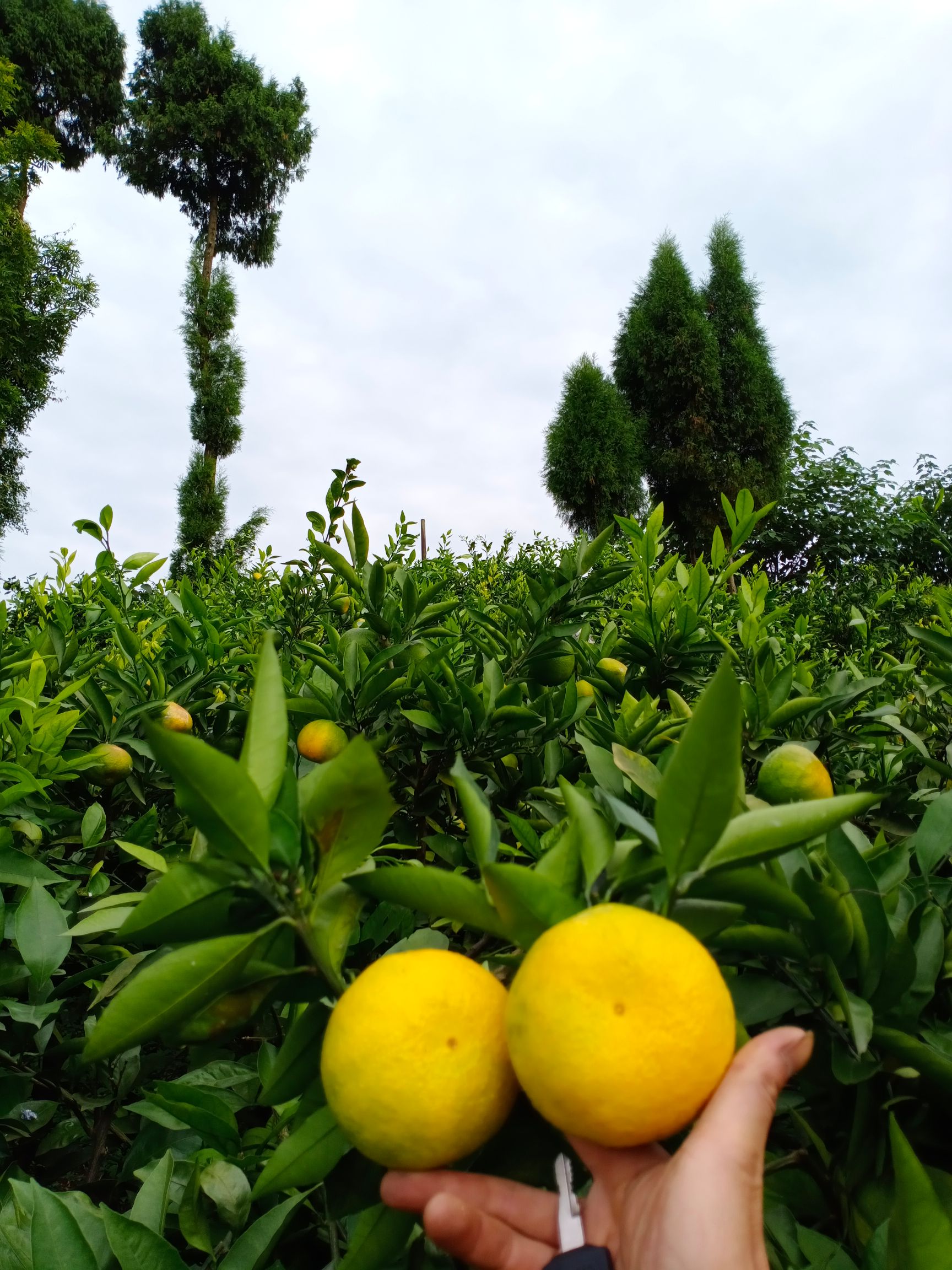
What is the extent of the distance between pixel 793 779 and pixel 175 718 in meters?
1.05

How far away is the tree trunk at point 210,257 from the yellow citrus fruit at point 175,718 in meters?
17.7

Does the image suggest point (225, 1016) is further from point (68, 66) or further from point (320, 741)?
point (68, 66)

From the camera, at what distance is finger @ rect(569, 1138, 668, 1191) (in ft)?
1.75

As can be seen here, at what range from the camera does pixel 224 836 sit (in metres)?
0.48

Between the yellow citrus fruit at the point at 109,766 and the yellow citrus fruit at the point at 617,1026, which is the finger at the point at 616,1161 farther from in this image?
the yellow citrus fruit at the point at 109,766

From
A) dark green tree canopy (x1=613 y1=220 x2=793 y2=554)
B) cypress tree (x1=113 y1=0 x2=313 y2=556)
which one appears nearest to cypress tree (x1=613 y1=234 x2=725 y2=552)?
dark green tree canopy (x1=613 y1=220 x2=793 y2=554)

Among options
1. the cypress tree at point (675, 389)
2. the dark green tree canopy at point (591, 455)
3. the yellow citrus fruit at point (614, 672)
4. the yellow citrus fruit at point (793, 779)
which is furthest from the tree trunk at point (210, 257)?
the yellow citrus fruit at point (793, 779)

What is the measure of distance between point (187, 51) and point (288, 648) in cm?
2512

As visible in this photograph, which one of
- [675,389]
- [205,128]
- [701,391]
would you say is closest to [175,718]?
[701,391]

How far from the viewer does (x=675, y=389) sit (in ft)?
61.3

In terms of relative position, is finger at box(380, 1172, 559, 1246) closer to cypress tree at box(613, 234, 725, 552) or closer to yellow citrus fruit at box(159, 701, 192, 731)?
yellow citrus fruit at box(159, 701, 192, 731)

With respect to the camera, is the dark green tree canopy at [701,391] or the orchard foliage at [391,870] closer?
the orchard foliage at [391,870]

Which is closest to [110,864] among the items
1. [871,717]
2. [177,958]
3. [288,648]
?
[288,648]

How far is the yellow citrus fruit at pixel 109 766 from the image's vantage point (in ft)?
4.40
